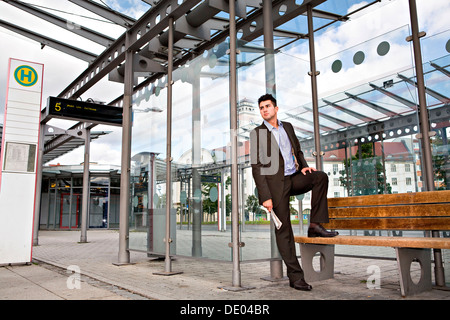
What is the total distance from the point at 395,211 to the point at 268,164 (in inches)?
51.8

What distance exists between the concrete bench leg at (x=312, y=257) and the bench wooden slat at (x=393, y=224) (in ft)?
1.00

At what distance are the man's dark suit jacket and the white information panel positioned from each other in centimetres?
434

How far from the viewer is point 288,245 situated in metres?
3.69

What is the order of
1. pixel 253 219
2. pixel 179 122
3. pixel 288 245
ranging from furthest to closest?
pixel 179 122 < pixel 253 219 < pixel 288 245

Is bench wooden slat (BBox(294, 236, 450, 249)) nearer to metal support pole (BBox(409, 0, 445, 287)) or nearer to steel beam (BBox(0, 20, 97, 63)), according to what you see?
metal support pole (BBox(409, 0, 445, 287))

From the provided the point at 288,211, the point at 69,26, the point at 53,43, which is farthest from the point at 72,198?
the point at 288,211

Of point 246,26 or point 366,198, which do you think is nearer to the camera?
point 366,198

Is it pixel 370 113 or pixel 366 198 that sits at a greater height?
pixel 370 113

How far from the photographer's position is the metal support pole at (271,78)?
14.5ft

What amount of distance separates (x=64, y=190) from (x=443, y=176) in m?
24.3

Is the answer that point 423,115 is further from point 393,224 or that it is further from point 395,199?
point 393,224

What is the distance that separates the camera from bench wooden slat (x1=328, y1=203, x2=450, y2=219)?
3.49m

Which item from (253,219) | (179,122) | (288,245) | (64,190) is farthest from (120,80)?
(64,190)

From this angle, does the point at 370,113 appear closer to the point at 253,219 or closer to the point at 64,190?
the point at 253,219
